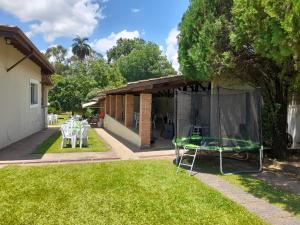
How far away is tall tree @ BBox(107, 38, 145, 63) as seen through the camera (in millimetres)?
83625

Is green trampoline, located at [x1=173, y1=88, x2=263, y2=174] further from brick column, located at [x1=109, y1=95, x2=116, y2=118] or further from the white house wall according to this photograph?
brick column, located at [x1=109, y1=95, x2=116, y2=118]

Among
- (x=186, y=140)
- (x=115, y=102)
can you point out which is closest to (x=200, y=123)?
(x=186, y=140)

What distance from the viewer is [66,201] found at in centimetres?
637

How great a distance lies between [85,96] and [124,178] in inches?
1279

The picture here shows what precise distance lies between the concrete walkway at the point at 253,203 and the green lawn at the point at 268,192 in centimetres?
20

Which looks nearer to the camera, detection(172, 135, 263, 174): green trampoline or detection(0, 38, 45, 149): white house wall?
detection(172, 135, 263, 174): green trampoline

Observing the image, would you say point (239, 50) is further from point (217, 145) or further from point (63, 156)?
point (63, 156)

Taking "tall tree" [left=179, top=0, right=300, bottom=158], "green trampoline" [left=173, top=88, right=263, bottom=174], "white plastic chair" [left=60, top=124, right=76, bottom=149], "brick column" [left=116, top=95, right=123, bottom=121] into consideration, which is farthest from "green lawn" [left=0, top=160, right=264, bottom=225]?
"brick column" [left=116, top=95, right=123, bottom=121]

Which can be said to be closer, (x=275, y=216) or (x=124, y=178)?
(x=275, y=216)

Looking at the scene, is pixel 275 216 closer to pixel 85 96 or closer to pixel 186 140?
pixel 186 140

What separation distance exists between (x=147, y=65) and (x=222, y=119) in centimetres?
5219

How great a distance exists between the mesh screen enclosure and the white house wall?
7047 millimetres

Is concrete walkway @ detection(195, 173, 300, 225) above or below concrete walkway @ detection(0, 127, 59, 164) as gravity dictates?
below

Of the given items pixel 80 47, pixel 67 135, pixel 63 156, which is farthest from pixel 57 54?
pixel 63 156
